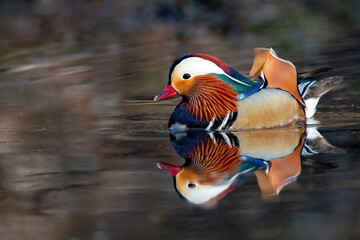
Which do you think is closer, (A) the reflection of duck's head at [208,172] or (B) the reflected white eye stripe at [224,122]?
(A) the reflection of duck's head at [208,172]

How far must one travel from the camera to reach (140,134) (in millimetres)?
7707

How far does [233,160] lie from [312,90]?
2.45 metres

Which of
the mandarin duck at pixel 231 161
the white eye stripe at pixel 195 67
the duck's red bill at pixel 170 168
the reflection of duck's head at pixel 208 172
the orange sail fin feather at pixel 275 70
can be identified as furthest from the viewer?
the orange sail fin feather at pixel 275 70

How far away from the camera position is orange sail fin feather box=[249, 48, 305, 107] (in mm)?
7820

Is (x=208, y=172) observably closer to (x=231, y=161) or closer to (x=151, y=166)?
(x=231, y=161)

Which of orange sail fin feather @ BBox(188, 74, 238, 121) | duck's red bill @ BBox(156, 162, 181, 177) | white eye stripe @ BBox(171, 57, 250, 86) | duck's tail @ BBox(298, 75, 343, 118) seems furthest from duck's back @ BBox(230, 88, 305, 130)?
duck's red bill @ BBox(156, 162, 181, 177)

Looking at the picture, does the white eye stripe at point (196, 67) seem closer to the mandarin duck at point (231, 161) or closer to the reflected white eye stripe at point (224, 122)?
the reflected white eye stripe at point (224, 122)

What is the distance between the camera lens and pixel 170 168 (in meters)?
6.17

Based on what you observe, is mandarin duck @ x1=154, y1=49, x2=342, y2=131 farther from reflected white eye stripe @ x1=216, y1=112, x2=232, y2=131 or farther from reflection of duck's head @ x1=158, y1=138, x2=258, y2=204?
reflection of duck's head @ x1=158, y1=138, x2=258, y2=204

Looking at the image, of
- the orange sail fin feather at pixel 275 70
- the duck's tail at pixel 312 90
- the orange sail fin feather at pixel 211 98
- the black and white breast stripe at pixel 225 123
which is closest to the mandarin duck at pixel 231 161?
the black and white breast stripe at pixel 225 123

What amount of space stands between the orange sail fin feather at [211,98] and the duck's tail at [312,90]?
39.7 inches

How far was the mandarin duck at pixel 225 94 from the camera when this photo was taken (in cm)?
755

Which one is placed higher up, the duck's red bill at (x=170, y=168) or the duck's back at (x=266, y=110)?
the duck's red bill at (x=170, y=168)

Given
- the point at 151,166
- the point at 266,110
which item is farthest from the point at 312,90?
the point at 151,166
